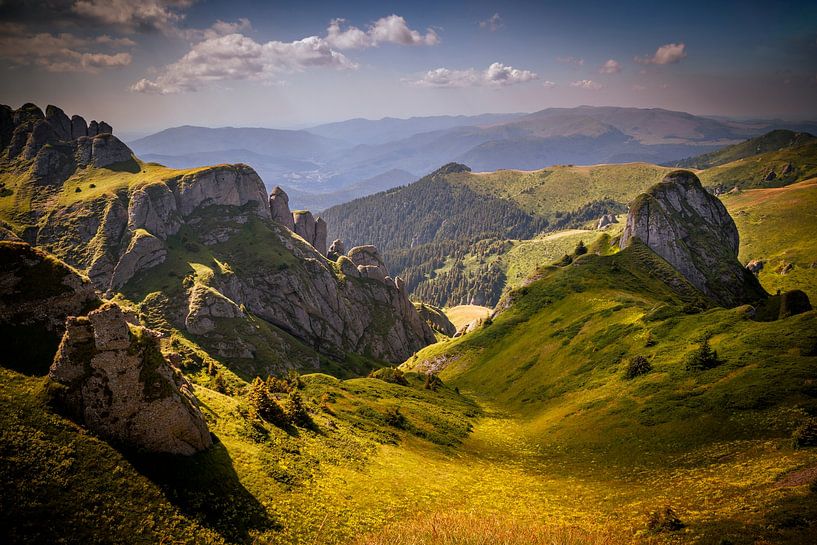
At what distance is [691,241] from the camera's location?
4683 inches

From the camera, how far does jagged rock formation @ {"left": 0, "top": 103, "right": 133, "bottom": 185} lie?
15538 centimetres

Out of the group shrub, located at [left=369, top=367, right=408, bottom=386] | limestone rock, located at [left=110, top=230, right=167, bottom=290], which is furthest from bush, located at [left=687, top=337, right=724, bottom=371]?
limestone rock, located at [left=110, top=230, right=167, bottom=290]

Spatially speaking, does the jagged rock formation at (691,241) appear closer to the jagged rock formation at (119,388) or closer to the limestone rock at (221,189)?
the jagged rock formation at (119,388)

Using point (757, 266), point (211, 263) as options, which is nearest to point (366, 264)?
point (211, 263)

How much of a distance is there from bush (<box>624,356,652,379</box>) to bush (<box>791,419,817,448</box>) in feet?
82.0

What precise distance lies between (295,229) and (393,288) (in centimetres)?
5468

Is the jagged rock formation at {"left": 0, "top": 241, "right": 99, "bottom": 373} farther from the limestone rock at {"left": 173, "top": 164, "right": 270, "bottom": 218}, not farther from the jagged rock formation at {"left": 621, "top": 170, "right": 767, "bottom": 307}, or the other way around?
the limestone rock at {"left": 173, "top": 164, "right": 270, "bottom": 218}

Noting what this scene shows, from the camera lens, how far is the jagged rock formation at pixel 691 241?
109375 millimetres

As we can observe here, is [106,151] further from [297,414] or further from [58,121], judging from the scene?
[297,414]

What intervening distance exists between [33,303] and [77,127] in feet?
667

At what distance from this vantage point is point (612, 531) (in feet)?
89.0

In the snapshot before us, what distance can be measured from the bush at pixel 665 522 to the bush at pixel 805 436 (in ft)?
47.7

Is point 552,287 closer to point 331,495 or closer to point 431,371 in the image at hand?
point 431,371

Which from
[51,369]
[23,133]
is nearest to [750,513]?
[51,369]
